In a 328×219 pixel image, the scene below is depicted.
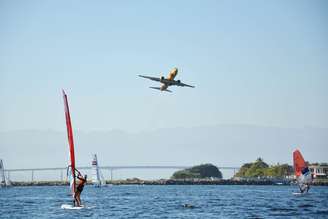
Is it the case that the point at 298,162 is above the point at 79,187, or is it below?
above

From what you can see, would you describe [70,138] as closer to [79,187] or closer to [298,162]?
[79,187]

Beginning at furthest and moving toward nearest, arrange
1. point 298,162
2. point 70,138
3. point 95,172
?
point 95,172 < point 298,162 < point 70,138

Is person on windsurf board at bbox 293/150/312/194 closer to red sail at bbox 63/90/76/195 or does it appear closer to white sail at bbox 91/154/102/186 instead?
red sail at bbox 63/90/76/195

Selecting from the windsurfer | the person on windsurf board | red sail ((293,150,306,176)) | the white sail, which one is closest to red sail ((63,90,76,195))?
the windsurfer

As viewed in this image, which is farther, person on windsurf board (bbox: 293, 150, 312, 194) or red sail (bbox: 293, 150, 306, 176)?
red sail (bbox: 293, 150, 306, 176)

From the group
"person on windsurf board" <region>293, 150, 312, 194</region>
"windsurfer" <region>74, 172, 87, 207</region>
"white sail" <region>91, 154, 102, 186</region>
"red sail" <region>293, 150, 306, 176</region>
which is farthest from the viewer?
"white sail" <region>91, 154, 102, 186</region>

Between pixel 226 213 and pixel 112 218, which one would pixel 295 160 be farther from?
pixel 112 218

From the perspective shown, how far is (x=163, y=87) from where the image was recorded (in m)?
83.2

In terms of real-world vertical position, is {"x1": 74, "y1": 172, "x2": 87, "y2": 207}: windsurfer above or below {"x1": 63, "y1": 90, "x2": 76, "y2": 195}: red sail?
below

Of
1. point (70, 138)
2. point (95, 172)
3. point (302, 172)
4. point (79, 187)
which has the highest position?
point (95, 172)

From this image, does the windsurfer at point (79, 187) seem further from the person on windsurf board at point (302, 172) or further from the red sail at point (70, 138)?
the person on windsurf board at point (302, 172)

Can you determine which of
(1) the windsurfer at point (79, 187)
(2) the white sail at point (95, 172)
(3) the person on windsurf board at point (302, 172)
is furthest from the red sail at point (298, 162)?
(2) the white sail at point (95, 172)

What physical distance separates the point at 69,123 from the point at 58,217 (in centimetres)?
1217

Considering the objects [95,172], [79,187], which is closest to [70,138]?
[79,187]
